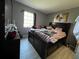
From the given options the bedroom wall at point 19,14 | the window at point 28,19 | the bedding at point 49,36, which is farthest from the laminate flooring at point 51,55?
the window at point 28,19

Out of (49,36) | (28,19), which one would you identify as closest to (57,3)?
(49,36)

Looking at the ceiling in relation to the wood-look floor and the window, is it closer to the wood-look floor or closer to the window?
the window

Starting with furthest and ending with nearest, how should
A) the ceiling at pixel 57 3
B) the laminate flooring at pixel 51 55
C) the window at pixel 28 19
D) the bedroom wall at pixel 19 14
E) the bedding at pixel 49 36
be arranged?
the window at pixel 28 19, the bedroom wall at pixel 19 14, the ceiling at pixel 57 3, the laminate flooring at pixel 51 55, the bedding at pixel 49 36

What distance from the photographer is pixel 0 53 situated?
1398 millimetres

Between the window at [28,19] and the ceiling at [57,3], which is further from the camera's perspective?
the window at [28,19]

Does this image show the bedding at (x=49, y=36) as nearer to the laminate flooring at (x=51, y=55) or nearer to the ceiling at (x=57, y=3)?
the laminate flooring at (x=51, y=55)

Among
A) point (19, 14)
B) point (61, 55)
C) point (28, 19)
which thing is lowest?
point (61, 55)

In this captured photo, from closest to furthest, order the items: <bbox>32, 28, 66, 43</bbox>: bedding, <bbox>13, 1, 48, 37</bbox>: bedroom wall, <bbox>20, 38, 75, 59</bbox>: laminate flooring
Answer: <bbox>32, 28, 66, 43</bbox>: bedding
<bbox>20, 38, 75, 59</bbox>: laminate flooring
<bbox>13, 1, 48, 37</bbox>: bedroom wall

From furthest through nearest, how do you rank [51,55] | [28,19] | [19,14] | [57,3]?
[28,19]
[19,14]
[57,3]
[51,55]

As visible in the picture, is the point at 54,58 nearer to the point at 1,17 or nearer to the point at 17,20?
the point at 1,17

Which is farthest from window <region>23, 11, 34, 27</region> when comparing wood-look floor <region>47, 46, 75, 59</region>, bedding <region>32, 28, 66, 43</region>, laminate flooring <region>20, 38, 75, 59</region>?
wood-look floor <region>47, 46, 75, 59</region>

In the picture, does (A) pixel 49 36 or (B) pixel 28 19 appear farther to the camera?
(B) pixel 28 19

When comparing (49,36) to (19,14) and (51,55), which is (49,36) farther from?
(19,14)

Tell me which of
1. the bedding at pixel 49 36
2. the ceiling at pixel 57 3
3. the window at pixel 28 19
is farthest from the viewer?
the window at pixel 28 19
